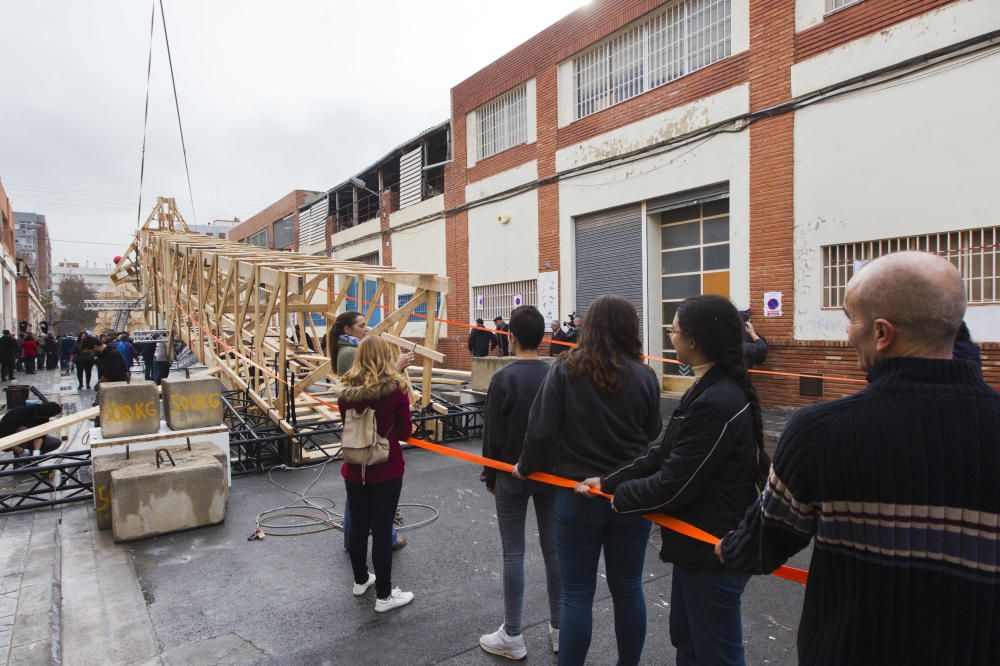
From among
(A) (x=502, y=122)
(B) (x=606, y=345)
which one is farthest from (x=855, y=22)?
(A) (x=502, y=122)

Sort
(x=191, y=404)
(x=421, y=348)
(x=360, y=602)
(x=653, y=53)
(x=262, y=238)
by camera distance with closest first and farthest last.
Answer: (x=360, y=602), (x=191, y=404), (x=421, y=348), (x=653, y=53), (x=262, y=238)

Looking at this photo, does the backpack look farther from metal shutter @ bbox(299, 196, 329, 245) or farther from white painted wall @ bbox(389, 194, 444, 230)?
metal shutter @ bbox(299, 196, 329, 245)

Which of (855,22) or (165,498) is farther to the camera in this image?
(855,22)

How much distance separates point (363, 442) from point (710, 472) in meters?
2.20

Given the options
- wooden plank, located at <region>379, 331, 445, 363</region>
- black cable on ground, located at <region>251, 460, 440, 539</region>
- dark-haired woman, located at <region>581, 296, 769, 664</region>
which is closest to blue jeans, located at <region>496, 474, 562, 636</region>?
→ dark-haired woman, located at <region>581, 296, 769, 664</region>

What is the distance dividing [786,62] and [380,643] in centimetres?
1066

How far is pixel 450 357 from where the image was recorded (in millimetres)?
18688

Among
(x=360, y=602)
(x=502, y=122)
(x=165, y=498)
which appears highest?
(x=502, y=122)

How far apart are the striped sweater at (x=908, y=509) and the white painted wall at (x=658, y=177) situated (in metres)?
9.88

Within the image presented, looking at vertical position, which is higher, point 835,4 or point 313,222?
point 313,222

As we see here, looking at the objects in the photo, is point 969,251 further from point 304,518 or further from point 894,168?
point 304,518

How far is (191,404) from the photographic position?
6.47 metres

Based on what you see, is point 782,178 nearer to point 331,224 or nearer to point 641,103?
point 641,103

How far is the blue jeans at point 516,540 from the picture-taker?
3234 millimetres
